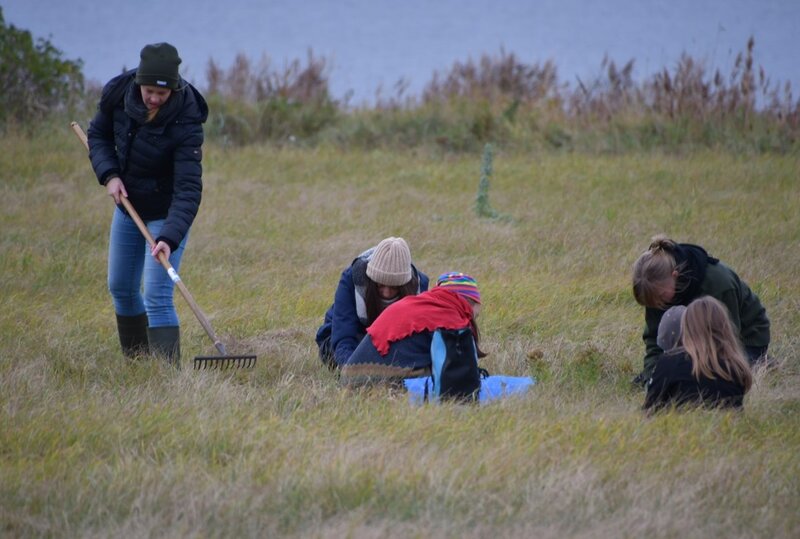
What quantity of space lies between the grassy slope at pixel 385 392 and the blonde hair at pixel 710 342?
211mm

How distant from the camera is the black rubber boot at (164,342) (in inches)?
220

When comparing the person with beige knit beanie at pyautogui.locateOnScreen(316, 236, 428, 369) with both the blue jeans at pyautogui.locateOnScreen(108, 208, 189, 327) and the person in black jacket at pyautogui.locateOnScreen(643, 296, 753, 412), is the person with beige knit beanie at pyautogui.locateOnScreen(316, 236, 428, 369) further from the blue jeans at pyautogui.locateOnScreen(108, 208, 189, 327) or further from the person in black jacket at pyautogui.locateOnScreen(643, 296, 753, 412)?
the person in black jacket at pyautogui.locateOnScreen(643, 296, 753, 412)

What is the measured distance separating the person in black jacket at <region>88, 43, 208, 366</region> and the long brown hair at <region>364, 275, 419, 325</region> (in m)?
0.98

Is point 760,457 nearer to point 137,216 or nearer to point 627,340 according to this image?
point 627,340

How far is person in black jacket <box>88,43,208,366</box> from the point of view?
17.6ft

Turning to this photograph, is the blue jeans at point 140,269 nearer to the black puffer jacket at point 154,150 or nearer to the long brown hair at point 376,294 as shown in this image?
the black puffer jacket at point 154,150

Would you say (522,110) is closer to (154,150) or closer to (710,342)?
(154,150)

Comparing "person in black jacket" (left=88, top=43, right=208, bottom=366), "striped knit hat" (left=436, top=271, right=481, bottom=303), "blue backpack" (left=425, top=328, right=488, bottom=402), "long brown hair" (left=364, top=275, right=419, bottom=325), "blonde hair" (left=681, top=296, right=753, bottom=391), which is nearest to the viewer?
"blonde hair" (left=681, top=296, right=753, bottom=391)

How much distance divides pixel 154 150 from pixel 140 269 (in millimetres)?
694

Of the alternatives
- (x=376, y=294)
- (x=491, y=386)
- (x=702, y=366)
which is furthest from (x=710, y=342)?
(x=376, y=294)

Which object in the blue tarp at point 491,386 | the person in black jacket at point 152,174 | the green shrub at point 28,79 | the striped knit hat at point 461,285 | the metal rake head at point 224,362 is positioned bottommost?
the blue tarp at point 491,386

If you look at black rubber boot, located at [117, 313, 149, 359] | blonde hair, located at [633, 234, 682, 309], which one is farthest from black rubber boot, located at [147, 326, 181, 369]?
blonde hair, located at [633, 234, 682, 309]

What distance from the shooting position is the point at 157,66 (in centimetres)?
514

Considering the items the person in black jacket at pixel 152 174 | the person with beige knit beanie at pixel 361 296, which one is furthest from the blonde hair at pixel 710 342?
the person in black jacket at pixel 152 174
